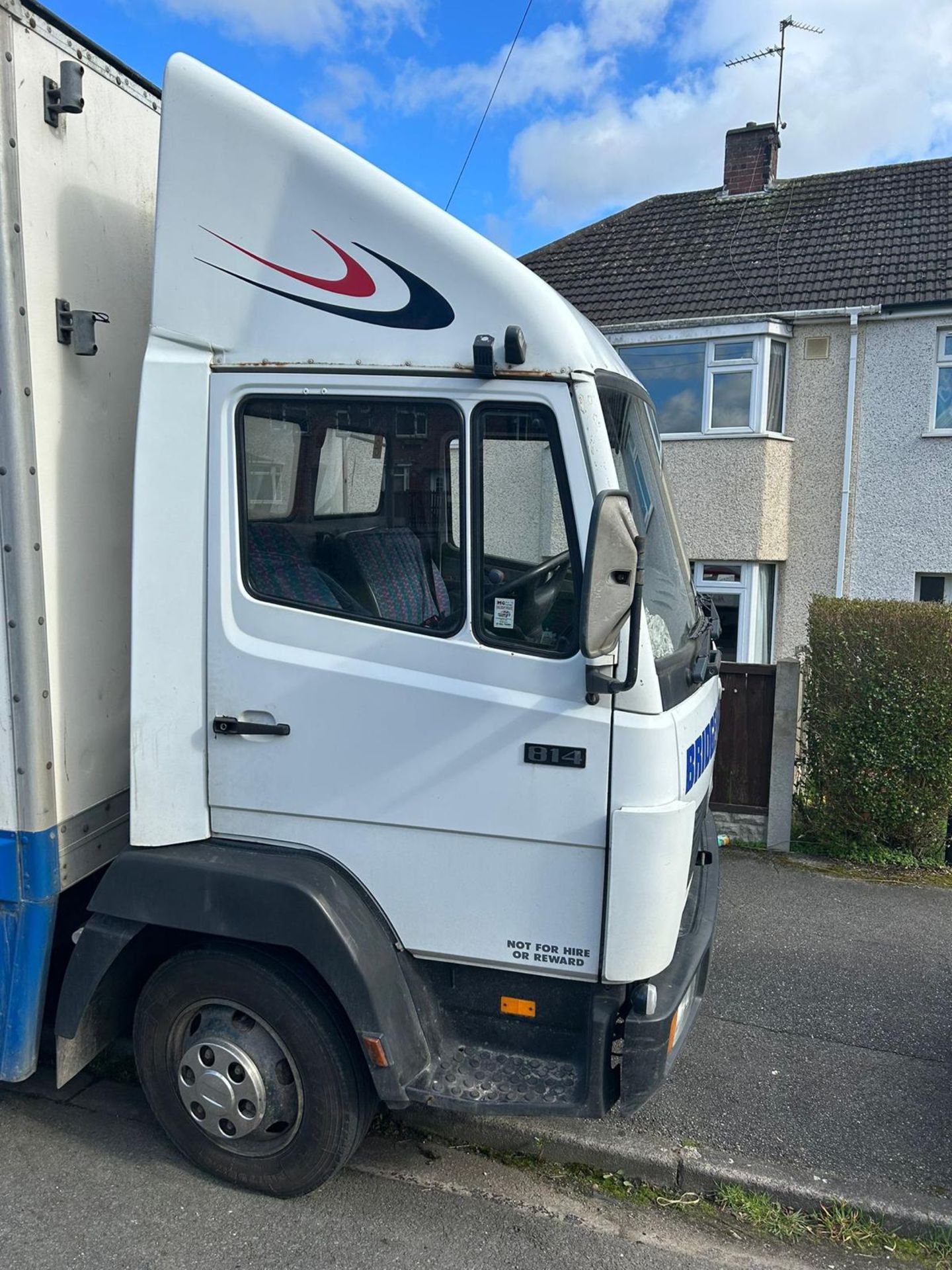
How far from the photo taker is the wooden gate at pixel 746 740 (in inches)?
250

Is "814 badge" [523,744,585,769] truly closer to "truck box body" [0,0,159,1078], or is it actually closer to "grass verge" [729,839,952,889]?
"truck box body" [0,0,159,1078]

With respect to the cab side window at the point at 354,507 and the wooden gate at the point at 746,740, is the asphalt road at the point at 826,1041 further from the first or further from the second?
the cab side window at the point at 354,507

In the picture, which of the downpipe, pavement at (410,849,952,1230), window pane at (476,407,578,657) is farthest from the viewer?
the downpipe

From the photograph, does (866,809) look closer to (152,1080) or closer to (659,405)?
(152,1080)

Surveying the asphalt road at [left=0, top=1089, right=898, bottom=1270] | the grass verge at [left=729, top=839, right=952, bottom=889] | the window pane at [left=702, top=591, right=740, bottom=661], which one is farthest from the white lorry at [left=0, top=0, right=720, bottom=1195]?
the window pane at [left=702, top=591, right=740, bottom=661]

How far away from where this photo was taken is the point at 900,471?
12211 millimetres

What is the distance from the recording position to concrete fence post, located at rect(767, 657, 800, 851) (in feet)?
20.6

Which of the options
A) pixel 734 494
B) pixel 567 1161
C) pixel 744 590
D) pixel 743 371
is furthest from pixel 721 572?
pixel 567 1161

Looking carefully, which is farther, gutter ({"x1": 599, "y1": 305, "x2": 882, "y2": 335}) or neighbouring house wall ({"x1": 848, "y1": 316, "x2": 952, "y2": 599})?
gutter ({"x1": 599, "y1": 305, "x2": 882, "y2": 335})

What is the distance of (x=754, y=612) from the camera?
42.4 ft

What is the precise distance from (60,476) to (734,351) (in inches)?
444

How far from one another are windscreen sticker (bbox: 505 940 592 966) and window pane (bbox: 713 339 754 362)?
11.2 m

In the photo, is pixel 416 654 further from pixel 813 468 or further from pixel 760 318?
pixel 813 468

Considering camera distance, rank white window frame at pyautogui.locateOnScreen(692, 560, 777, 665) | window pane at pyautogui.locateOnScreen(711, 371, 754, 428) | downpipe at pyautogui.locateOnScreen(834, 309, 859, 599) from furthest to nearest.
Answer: white window frame at pyautogui.locateOnScreen(692, 560, 777, 665) → window pane at pyautogui.locateOnScreen(711, 371, 754, 428) → downpipe at pyautogui.locateOnScreen(834, 309, 859, 599)
